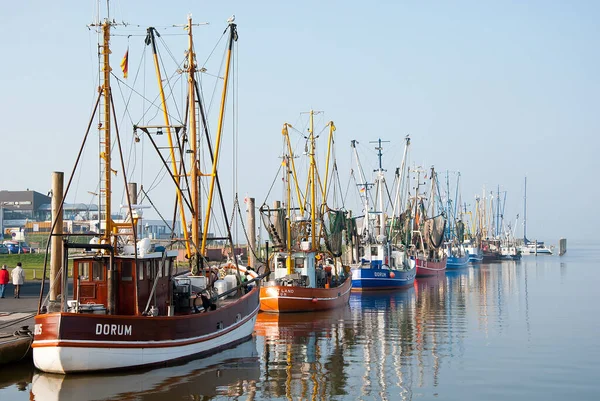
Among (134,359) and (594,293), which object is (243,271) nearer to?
(134,359)

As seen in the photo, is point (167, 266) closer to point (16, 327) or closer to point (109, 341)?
point (109, 341)

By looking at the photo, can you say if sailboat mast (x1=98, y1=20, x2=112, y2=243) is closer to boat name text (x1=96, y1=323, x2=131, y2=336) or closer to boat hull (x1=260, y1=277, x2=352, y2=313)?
boat name text (x1=96, y1=323, x2=131, y2=336)

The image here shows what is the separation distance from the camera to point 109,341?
2073cm

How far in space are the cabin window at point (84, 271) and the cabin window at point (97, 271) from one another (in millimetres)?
150

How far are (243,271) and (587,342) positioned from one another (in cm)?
1490

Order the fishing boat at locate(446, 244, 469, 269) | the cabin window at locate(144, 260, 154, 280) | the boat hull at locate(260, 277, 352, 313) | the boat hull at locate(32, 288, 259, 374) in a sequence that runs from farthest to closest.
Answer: the fishing boat at locate(446, 244, 469, 269)
the boat hull at locate(260, 277, 352, 313)
the cabin window at locate(144, 260, 154, 280)
the boat hull at locate(32, 288, 259, 374)

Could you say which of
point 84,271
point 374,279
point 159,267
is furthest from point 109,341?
point 374,279

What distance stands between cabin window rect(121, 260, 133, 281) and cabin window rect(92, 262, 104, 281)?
0.59 meters

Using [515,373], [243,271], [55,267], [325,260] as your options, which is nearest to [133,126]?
[55,267]

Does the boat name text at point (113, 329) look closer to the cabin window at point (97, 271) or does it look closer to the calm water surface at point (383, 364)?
the calm water surface at point (383, 364)

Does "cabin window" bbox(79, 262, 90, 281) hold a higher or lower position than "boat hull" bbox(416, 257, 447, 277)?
higher

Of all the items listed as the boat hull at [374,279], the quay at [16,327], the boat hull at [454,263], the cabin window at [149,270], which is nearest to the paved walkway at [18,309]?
the quay at [16,327]

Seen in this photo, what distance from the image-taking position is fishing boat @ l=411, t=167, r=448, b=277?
76.2 meters

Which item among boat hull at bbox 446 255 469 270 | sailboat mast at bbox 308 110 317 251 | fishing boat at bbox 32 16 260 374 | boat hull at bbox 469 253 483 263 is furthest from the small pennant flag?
boat hull at bbox 469 253 483 263
